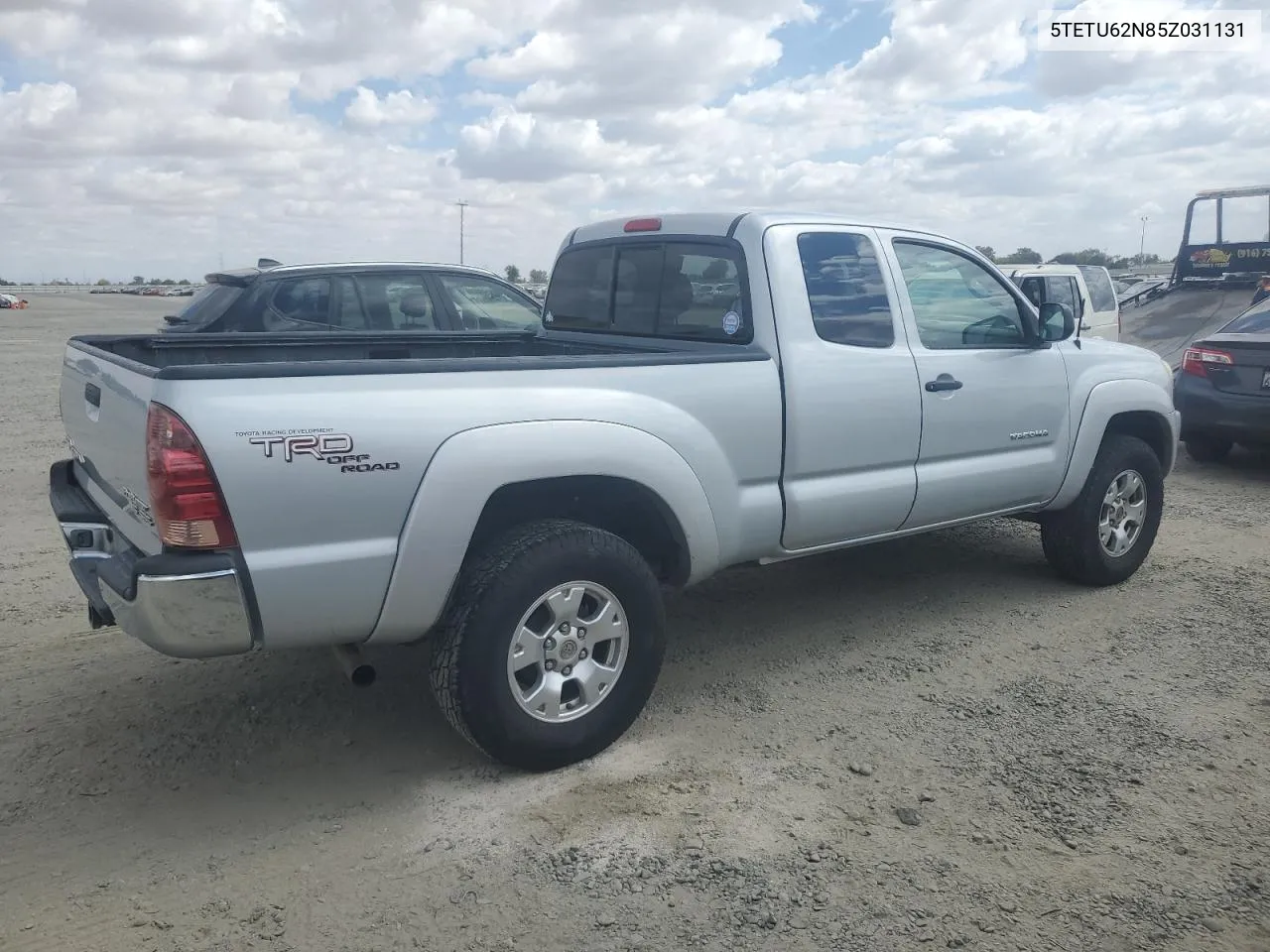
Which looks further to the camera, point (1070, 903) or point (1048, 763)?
point (1048, 763)

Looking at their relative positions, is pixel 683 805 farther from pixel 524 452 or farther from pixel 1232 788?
pixel 1232 788

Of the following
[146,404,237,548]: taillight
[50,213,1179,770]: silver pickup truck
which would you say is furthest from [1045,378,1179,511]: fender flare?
[146,404,237,548]: taillight

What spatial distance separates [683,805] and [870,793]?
0.63m

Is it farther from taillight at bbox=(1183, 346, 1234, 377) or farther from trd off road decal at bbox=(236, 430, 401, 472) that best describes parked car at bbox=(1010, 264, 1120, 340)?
trd off road decal at bbox=(236, 430, 401, 472)

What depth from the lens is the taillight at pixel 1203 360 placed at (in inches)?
351

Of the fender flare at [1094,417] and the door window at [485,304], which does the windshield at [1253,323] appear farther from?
the door window at [485,304]

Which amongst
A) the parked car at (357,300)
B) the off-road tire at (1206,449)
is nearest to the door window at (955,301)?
the parked car at (357,300)

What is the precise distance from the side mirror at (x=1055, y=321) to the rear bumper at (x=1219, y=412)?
14.2ft

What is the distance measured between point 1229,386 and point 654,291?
629 cm

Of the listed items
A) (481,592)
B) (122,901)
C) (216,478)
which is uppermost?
(216,478)

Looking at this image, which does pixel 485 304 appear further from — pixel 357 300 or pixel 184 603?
pixel 184 603

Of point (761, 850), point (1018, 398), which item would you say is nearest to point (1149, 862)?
point (761, 850)

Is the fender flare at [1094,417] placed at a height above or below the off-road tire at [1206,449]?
above

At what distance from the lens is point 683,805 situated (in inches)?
139
